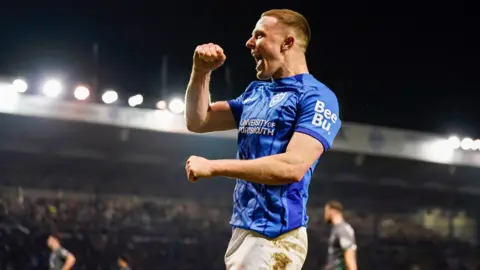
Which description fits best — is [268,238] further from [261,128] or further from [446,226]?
[446,226]

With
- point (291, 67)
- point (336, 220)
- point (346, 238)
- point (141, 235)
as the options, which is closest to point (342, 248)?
point (346, 238)

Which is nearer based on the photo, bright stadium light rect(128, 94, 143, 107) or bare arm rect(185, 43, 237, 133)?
bare arm rect(185, 43, 237, 133)

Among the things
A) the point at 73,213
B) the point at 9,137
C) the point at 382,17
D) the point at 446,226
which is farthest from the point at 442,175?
the point at 9,137

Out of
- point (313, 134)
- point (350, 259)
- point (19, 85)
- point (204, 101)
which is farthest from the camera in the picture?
point (19, 85)

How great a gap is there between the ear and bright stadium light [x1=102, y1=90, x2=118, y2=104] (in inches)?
327

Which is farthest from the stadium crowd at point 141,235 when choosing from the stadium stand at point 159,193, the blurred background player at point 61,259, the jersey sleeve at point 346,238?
the jersey sleeve at point 346,238

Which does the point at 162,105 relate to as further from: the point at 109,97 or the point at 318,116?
the point at 318,116

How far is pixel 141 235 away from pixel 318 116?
35.1 feet

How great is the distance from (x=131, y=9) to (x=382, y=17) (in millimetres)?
3538

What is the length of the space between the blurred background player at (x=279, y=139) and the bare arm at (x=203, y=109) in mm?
30

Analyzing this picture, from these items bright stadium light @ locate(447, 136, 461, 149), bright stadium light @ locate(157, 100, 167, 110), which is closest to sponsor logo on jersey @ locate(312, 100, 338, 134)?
bright stadium light @ locate(157, 100, 167, 110)

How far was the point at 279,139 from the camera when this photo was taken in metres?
1.68

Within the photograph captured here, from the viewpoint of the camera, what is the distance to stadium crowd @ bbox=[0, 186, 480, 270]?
446 inches

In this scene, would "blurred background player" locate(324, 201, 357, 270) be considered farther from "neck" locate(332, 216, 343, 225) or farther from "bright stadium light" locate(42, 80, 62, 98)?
"bright stadium light" locate(42, 80, 62, 98)
